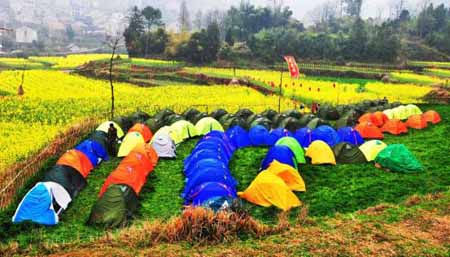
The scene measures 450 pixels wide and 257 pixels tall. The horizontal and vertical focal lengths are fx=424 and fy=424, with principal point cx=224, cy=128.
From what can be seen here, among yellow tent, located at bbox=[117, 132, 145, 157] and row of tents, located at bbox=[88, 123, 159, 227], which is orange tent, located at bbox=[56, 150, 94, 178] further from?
yellow tent, located at bbox=[117, 132, 145, 157]

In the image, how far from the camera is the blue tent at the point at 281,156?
16144mm

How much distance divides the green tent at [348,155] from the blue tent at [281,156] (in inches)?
92.8

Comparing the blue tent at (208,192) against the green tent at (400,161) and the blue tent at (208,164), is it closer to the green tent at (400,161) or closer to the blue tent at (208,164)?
the blue tent at (208,164)

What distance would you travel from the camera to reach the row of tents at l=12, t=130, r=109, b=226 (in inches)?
469

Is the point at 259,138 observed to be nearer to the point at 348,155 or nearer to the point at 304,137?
the point at 304,137

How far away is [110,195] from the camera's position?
12.2 metres

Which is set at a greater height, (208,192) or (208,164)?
(208,164)

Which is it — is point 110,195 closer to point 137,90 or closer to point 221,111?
point 221,111

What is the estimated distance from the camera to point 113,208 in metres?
12.0

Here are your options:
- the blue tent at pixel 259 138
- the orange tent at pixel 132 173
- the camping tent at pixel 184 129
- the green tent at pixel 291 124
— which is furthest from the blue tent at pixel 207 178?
the green tent at pixel 291 124

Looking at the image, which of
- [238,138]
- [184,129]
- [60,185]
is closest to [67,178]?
[60,185]

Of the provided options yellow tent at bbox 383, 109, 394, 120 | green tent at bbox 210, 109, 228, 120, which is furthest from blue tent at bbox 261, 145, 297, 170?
yellow tent at bbox 383, 109, 394, 120

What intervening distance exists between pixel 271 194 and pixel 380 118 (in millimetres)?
13659

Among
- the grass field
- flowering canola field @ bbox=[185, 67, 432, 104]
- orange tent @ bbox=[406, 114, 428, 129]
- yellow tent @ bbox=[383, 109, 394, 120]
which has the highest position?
flowering canola field @ bbox=[185, 67, 432, 104]
